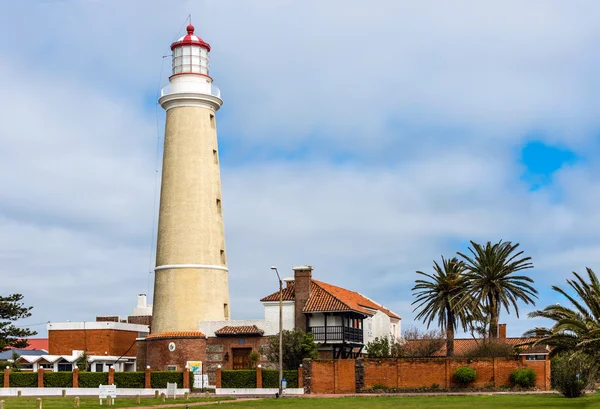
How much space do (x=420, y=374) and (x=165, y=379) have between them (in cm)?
1768

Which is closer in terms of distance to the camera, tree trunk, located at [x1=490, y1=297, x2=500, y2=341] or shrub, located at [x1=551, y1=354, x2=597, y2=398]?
shrub, located at [x1=551, y1=354, x2=597, y2=398]

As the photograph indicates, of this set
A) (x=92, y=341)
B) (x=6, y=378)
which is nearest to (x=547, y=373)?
(x=6, y=378)

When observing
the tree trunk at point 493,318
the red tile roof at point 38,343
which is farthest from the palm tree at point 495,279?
the red tile roof at point 38,343

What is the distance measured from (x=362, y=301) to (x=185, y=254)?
1884 cm

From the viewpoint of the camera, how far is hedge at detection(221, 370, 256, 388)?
186 feet

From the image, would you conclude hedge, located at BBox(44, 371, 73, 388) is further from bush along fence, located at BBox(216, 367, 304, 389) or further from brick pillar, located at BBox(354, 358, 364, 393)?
brick pillar, located at BBox(354, 358, 364, 393)

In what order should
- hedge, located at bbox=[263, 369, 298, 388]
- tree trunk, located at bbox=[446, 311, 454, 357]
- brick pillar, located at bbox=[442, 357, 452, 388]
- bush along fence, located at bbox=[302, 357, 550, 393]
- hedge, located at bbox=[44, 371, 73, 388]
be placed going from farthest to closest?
tree trunk, located at bbox=[446, 311, 454, 357], hedge, located at bbox=[44, 371, 73, 388], hedge, located at bbox=[263, 369, 298, 388], brick pillar, located at bbox=[442, 357, 452, 388], bush along fence, located at bbox=[302, 357, 550, 393]

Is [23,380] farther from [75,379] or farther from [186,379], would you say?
[186,379]

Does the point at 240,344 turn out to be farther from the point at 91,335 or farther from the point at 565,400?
the point at 565,400

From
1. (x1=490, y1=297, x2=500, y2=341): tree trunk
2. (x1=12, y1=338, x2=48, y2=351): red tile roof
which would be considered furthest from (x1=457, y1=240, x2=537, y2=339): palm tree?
(x1=12, y1=338, x2=48, y2=351): red tile roof

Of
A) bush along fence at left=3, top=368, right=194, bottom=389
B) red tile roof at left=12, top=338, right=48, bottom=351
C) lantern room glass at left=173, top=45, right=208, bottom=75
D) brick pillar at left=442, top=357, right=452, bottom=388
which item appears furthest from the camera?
red tile roof at left=12, top=338, right=48, bottom=351

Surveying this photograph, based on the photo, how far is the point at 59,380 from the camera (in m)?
Result: 60.7

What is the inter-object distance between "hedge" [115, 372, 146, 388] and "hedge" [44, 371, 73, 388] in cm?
377

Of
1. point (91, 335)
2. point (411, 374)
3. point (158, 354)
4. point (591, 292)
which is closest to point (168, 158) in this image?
point (158, 354)
